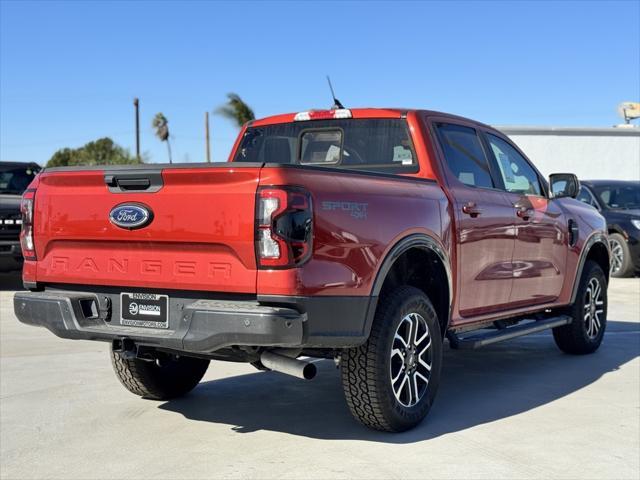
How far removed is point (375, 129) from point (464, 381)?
6.66 ft

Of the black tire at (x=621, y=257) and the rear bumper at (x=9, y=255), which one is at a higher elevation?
the rear bumper at (x=9, y=255)

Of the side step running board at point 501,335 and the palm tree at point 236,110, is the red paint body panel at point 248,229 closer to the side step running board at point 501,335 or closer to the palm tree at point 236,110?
the side step running board at point 501,335

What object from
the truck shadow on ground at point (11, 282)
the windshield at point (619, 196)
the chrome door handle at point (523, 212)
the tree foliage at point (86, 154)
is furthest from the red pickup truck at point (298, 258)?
the tree foliage at point (86, 154)

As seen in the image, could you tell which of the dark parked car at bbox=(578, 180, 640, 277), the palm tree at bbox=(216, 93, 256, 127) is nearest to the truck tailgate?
the dark parked car at bbox=(578, 180, 640, 277)

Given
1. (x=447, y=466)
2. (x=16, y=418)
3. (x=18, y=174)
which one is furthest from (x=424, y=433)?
(x=18, y=174)

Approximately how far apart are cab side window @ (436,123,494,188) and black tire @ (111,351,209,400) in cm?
217

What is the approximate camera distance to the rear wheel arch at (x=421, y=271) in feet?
15.4

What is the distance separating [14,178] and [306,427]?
9.97 metres

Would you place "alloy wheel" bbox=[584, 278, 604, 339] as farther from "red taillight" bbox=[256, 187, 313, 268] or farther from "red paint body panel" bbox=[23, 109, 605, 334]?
"red taillight" bbox=[256, 187, 313, 268]

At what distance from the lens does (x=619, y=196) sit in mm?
15250

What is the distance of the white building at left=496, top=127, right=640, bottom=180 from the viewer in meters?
23.8

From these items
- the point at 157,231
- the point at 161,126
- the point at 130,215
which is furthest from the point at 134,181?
the point at 161,126

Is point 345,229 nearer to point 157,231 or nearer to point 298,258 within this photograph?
point 298,258

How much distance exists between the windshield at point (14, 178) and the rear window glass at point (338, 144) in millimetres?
8061
